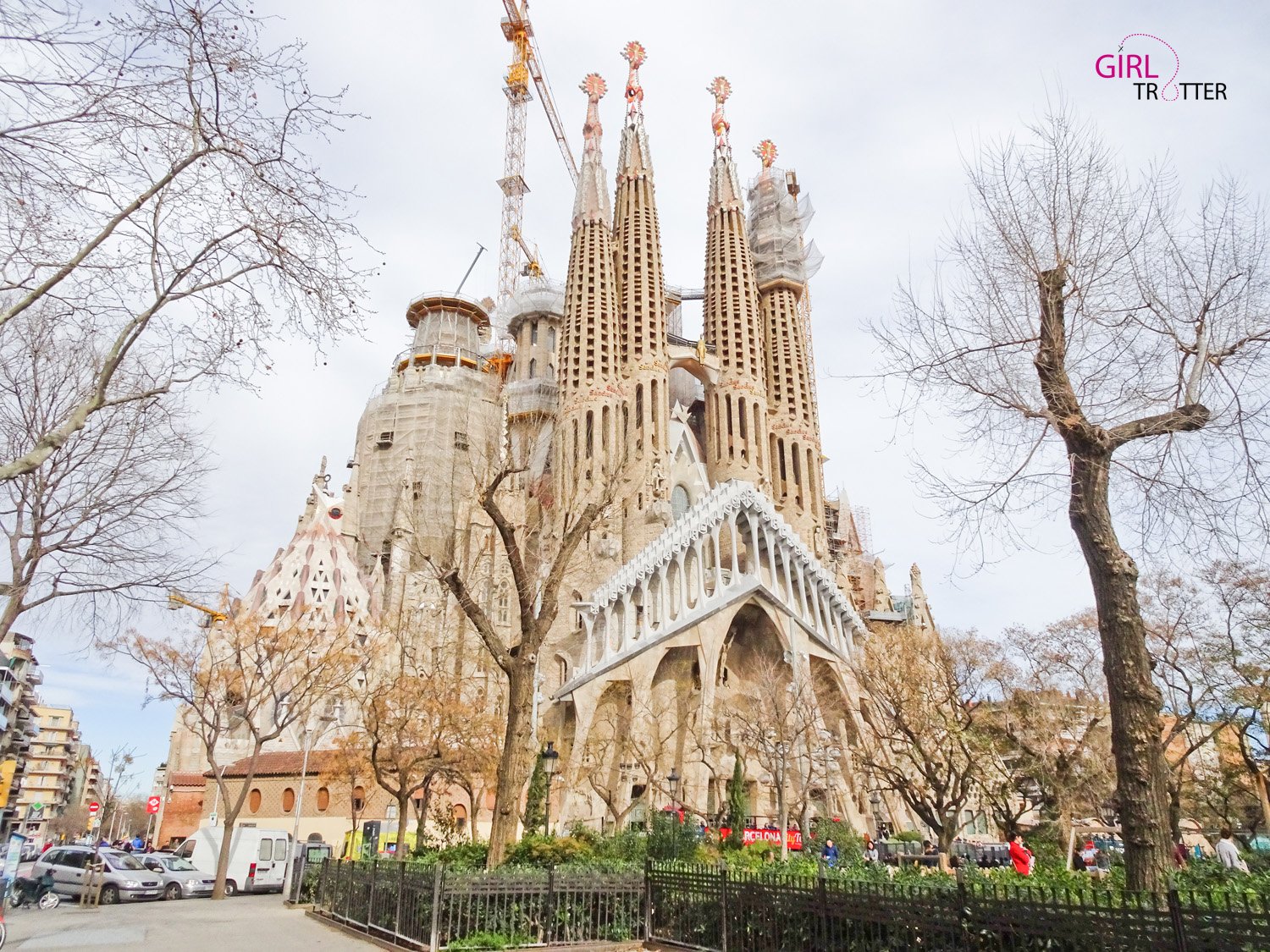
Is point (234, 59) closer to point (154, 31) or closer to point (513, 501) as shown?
point (154, 31)

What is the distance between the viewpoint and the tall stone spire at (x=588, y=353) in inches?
1709

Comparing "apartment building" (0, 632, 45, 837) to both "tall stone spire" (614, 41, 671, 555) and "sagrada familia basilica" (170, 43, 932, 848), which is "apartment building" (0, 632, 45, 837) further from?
"tall stone spire" (614, 41, 671, 555)

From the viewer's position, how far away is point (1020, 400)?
8391 millimetres

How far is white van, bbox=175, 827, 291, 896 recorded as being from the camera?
23234mm

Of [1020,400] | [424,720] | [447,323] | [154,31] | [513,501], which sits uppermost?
[447,323]

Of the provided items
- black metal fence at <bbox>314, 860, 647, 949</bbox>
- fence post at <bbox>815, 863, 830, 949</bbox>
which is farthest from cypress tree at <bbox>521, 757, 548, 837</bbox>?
fence post at <bbox>815, 863, 830, 949</bbox>

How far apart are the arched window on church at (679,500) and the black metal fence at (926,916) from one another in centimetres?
3368

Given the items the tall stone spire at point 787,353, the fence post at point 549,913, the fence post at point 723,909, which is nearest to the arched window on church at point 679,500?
the tall stone spire at point 787,353

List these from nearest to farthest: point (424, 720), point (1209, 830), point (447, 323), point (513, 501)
Answer: point (424, 720) → point (1209, 830) → point (513, 501) → point (447, 323)

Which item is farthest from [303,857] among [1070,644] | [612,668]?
[1070,644]

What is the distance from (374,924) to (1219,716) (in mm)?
19099

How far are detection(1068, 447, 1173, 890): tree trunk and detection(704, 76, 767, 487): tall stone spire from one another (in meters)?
37.0

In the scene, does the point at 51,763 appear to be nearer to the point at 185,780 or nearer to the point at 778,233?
the point at 185,780

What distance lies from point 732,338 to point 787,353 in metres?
4.16
